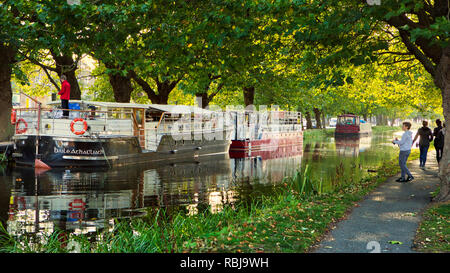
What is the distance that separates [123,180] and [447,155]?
1268cm

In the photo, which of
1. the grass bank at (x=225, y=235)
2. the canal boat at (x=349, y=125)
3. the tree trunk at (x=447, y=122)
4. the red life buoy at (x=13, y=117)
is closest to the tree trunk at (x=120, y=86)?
the red life buoy at (x=13, y=117)

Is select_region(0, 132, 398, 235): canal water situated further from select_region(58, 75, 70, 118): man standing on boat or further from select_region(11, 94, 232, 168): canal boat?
select_region(58, 75, 70, 118): man standing on boat

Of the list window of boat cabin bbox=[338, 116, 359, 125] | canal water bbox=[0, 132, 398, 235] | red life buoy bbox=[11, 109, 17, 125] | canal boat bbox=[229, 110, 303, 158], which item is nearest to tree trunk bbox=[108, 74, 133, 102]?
canal water bbox=[0, 132, 398, 235]

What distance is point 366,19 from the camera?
30.3ft

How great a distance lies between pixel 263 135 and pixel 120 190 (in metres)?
22.5

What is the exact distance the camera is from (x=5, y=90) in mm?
22422

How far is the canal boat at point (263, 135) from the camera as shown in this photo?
3397 centimetres

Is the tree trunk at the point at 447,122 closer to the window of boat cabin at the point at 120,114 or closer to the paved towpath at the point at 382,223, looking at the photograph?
the paved towpath at the point at 382,223

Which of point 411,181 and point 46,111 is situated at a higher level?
point 46,111

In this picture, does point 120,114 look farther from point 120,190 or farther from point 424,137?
point 424,137

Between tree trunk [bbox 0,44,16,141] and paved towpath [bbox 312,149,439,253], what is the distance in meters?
19.0

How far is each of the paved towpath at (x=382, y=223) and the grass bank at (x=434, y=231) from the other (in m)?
0.13

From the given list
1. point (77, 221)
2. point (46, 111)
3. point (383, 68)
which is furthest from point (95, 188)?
point (383, 68)
